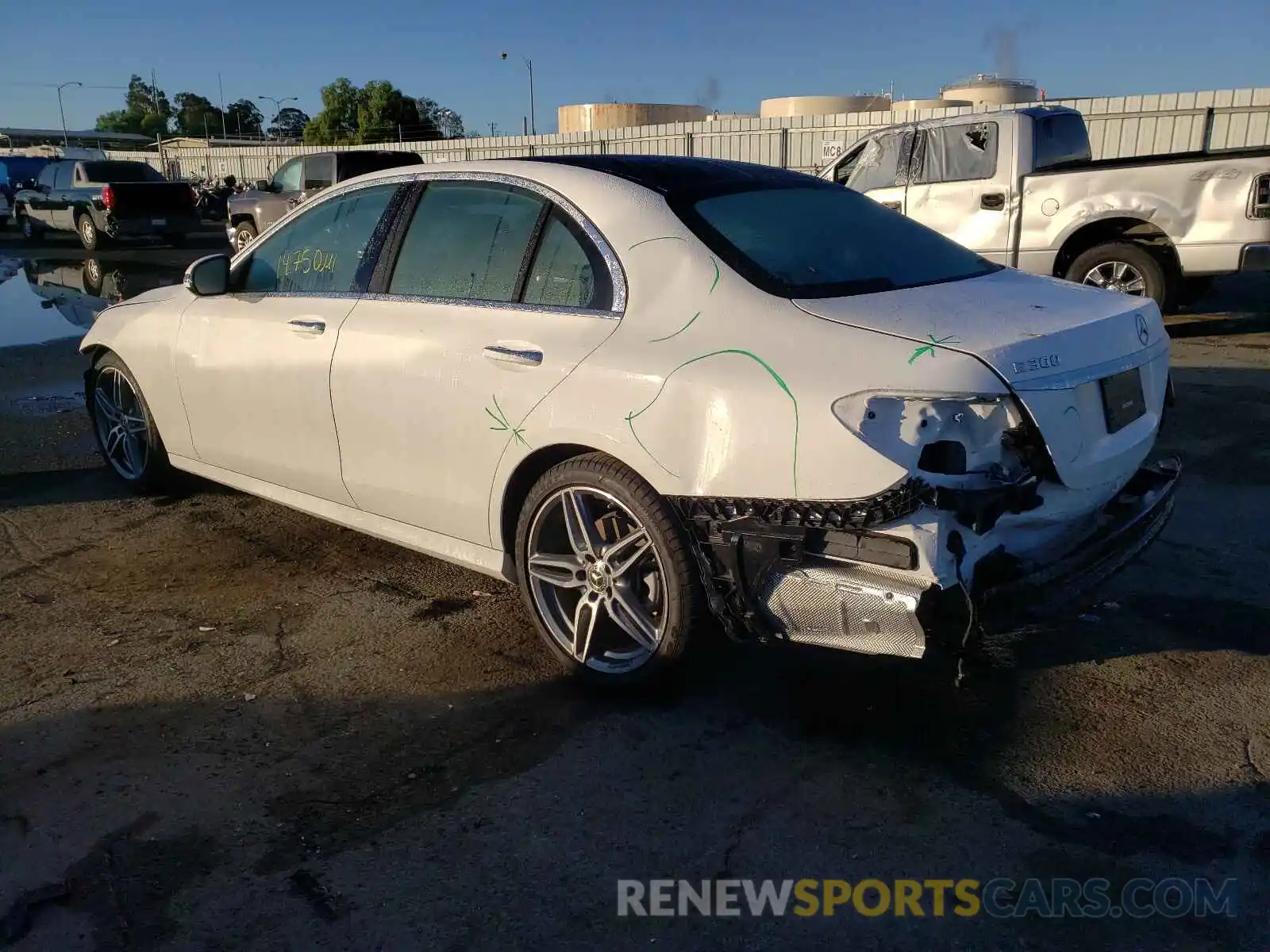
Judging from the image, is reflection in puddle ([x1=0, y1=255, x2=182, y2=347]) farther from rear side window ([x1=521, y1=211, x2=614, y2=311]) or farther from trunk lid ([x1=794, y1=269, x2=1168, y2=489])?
trunk lid ([x1=794, y1=269, x2=1168, y2=489])

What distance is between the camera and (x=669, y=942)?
2426 mm

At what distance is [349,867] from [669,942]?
0.85 meters

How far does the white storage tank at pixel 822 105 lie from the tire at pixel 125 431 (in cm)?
3914

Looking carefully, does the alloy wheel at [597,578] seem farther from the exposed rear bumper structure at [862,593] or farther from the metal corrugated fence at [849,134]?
the metal corrugated fence at [849,134]

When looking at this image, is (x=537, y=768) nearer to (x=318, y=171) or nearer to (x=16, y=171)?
(x=318, y=171)

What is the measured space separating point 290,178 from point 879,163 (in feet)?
39.5

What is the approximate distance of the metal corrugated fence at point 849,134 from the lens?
53.2ft

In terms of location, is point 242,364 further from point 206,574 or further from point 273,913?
point 273,913

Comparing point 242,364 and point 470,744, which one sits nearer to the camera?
point 470,744

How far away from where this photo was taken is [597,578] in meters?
3.51

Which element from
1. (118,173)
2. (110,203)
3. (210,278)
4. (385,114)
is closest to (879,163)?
(210,278)

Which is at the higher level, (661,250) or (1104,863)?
(661,250)

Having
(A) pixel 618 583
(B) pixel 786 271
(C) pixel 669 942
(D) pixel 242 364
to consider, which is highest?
(B) pixel 786 271

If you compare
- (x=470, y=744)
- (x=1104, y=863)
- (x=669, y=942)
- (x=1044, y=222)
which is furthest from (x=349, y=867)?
(x=1044, y=222)
